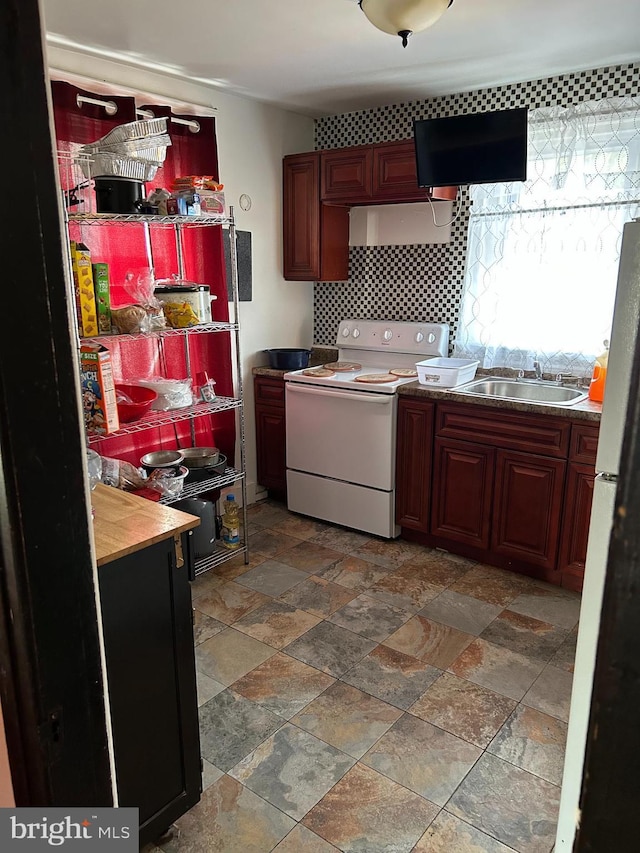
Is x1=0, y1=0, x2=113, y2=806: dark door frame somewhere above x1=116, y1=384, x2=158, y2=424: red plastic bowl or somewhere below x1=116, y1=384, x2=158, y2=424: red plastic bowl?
above

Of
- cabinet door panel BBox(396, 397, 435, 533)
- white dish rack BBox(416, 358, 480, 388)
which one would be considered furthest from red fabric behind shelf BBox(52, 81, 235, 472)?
white dish rack BBox(416, 358, 480, 388)

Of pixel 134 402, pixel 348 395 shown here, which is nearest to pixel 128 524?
pixel 134 402

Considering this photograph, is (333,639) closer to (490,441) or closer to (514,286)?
(490,441)

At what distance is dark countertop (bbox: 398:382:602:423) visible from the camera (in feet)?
8.95

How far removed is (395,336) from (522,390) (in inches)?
33.5

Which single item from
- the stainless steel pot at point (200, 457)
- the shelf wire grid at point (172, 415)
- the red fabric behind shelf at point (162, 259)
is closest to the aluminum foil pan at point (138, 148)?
the red fabric behind shelf at point (162, 259)

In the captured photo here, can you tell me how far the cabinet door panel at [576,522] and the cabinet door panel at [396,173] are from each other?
66.7 inches

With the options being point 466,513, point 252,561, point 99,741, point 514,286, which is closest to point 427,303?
point 514,286

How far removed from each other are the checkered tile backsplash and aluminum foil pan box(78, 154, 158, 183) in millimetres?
1786

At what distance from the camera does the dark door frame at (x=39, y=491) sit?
0.63 meters

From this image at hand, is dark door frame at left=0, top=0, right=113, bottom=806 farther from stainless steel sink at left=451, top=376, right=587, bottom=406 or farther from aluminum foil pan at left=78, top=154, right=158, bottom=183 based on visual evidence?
stainless steel sink at left=451, top=376, right=587, bottom=406

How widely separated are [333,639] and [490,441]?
1217 millimetres

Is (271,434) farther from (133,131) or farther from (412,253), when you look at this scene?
(133,131)

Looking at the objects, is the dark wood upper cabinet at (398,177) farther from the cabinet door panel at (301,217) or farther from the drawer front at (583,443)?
the drawer front at (583,443)
